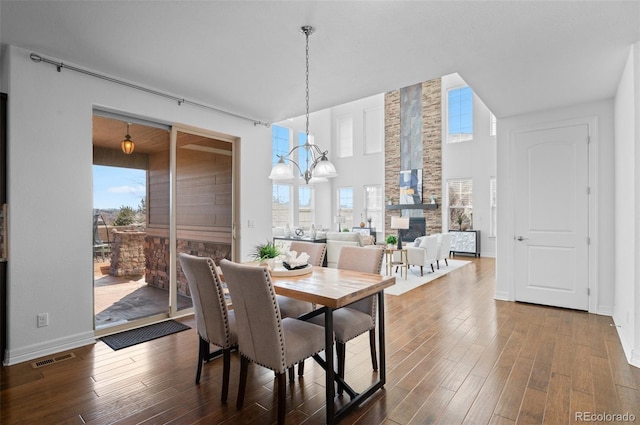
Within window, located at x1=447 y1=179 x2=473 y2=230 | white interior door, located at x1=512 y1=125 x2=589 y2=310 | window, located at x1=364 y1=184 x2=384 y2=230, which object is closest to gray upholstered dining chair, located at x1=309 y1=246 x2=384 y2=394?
white interior door, located at x1=512 y1=125 x2=589 y2=310

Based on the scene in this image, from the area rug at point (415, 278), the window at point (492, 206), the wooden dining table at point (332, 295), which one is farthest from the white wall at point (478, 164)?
the wooden dining table at point (332, 295)

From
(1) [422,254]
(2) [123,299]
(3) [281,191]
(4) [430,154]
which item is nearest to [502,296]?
(1) [422,254]

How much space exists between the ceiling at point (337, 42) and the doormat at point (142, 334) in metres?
2.62

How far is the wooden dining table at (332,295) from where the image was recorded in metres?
1.92

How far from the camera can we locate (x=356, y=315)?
2.45 meters

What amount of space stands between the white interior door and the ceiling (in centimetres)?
72

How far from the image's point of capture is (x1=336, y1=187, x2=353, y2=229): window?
11789mm

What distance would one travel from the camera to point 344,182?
39.0 ft

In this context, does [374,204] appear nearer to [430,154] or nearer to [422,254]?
[430,154]

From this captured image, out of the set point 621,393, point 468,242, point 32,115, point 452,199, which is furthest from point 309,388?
point 452,199

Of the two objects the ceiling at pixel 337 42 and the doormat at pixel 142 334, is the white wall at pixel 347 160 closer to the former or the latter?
the ceiling at pixel 337 42

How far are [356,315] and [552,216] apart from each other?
3.38m

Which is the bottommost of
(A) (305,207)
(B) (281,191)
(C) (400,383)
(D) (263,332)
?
(C) (400,383)

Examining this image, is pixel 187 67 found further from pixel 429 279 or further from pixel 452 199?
pixel 452 199
